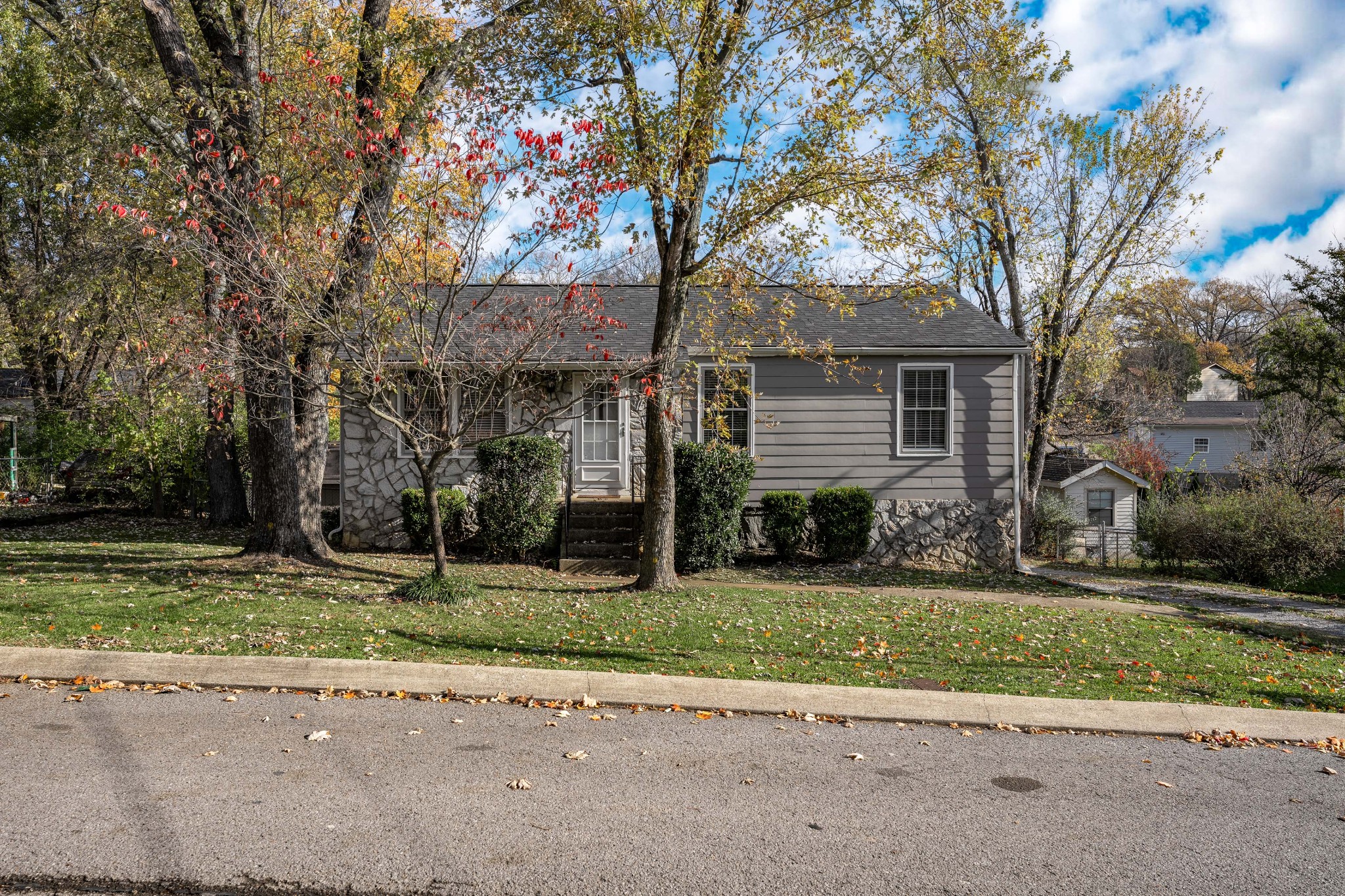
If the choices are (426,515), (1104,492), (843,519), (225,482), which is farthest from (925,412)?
(1104,492)

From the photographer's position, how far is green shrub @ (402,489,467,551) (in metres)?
14.2

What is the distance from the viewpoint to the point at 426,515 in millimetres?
14414

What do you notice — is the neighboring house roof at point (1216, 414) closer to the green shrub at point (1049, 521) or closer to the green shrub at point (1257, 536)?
the green shrub at point (1049, 521)

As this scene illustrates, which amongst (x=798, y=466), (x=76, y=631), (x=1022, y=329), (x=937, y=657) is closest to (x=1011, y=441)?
(x=798, y=466)

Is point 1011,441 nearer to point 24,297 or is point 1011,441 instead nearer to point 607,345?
point 607,345

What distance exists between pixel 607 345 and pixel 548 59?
5.16 meters

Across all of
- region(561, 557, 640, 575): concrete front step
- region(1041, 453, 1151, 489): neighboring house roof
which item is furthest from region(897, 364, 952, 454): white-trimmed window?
region(1041, 453, 1151, 489): neighboring house roof

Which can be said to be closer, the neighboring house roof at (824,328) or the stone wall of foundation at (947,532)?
the neighboring house roof at (824,328)

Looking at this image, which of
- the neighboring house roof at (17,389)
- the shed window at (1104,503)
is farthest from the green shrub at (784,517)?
the shed window at (1104,503)

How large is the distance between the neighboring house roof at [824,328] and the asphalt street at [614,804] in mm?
8794

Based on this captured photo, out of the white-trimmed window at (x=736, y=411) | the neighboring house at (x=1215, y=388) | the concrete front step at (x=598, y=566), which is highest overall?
the neighboring house at (x=1215, y=388)

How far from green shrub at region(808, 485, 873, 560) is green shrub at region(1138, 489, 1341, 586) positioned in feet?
22.2

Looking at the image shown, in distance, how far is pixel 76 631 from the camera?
24.0ft

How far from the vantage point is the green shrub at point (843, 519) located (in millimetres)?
14609
